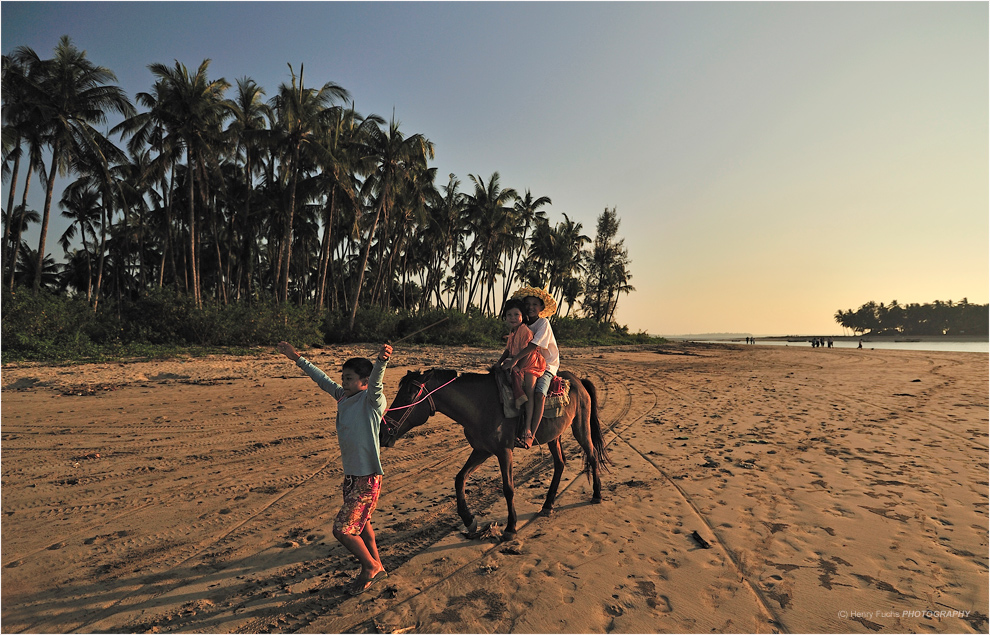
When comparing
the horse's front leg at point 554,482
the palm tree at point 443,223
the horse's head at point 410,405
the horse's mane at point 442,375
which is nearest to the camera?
the horse's head at point 410,405

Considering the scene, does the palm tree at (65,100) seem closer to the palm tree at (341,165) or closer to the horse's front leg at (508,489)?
A: the palm tree at (341,165)

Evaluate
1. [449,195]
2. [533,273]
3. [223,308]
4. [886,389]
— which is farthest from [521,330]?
[533,273]

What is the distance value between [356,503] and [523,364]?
2064 millimetres

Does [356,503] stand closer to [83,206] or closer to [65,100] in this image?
[65,100]

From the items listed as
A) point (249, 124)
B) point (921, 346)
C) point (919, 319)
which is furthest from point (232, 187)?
point (919, 319)

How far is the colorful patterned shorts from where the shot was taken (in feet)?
10.2

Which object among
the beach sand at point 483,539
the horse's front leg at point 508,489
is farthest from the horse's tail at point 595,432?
the horse's front leg at point 508,489

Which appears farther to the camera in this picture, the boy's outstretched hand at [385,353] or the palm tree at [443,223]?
the palm tree at [443,223]

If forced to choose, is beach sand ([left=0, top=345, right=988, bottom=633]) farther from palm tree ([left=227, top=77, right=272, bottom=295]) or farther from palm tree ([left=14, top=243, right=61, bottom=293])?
palm tree ([left=14, top=243, right=61, bottom=293])

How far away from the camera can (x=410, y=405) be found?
3775 mm

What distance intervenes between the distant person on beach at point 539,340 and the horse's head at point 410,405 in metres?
0.94

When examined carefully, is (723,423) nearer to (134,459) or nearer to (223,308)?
(134,459)

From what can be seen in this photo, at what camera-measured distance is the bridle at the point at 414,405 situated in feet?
11.8

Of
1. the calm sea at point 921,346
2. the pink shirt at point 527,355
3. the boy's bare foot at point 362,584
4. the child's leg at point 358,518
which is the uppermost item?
the calm sea at point 921,346
